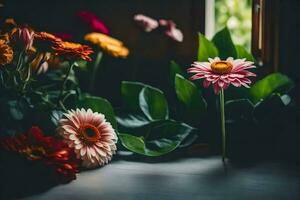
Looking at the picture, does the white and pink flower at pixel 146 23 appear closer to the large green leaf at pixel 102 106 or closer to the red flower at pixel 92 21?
the red flower at pixel 92 21

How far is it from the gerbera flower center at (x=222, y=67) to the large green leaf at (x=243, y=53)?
0.49ft

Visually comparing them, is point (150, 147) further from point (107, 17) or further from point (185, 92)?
point (107, 17)

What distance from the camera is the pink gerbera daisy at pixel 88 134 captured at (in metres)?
1.00

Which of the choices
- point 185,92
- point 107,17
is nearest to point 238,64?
point 185,92

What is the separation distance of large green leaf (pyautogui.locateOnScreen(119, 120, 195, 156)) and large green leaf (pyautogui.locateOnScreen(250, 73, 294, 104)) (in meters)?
0.15

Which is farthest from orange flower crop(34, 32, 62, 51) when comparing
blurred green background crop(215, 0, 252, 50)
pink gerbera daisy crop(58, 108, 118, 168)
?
blurred green background crop(215, 0, 252, 50)

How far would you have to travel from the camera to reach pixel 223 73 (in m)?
0.97

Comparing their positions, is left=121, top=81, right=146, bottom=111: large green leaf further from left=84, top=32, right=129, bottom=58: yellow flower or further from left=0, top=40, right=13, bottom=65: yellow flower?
left=0, top=40, right=13, bottom=65: yellow flower

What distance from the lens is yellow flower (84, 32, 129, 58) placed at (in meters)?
1.23

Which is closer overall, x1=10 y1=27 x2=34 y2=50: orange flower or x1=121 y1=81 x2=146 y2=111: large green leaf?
x1=10 y1=27 x2=34 y2=50: orange flower

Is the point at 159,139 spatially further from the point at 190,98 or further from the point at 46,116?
the point at 46,116

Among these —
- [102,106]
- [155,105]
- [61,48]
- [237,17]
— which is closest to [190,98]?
[155,105]

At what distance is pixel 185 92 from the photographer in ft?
3.66

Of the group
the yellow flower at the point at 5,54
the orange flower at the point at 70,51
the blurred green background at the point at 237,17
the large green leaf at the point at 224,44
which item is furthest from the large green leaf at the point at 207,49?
the blurred green background at the point at 237,17
